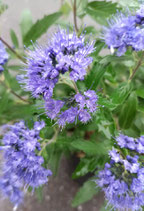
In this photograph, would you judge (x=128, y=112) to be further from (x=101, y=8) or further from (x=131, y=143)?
(x=101, y=8)

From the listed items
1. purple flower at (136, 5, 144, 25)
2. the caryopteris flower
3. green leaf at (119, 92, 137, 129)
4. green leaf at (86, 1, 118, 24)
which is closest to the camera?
the caryopteris flower

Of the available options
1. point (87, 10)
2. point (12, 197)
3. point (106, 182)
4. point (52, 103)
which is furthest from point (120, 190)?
point (87, 10)

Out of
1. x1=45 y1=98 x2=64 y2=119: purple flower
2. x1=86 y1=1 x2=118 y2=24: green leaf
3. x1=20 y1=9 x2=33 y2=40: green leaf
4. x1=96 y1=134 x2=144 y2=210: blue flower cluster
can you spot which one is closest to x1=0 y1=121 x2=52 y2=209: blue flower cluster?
x1=45 y1=98 x2=64 y2=119: purple flower

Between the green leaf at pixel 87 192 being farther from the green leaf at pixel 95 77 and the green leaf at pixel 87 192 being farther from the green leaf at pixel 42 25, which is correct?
the green leaf at pixel 42 25

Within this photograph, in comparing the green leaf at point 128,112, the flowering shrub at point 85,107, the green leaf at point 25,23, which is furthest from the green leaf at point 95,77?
the green leaf at point 25,23

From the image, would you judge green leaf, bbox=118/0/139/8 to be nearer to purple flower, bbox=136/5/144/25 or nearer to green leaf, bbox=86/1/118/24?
purple flower, bbox=136/5/144/25

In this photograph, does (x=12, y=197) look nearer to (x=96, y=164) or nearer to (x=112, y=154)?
(x=96, y=164)

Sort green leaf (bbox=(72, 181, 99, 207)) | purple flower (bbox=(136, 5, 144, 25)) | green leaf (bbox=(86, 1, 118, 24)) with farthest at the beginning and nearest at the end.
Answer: green leaf (bbox=(72, 181, 99, 207)), green leaf (bbox=(86, 1, 118, 24)), purple flower (bbox=(136, 5, 144, 25))
